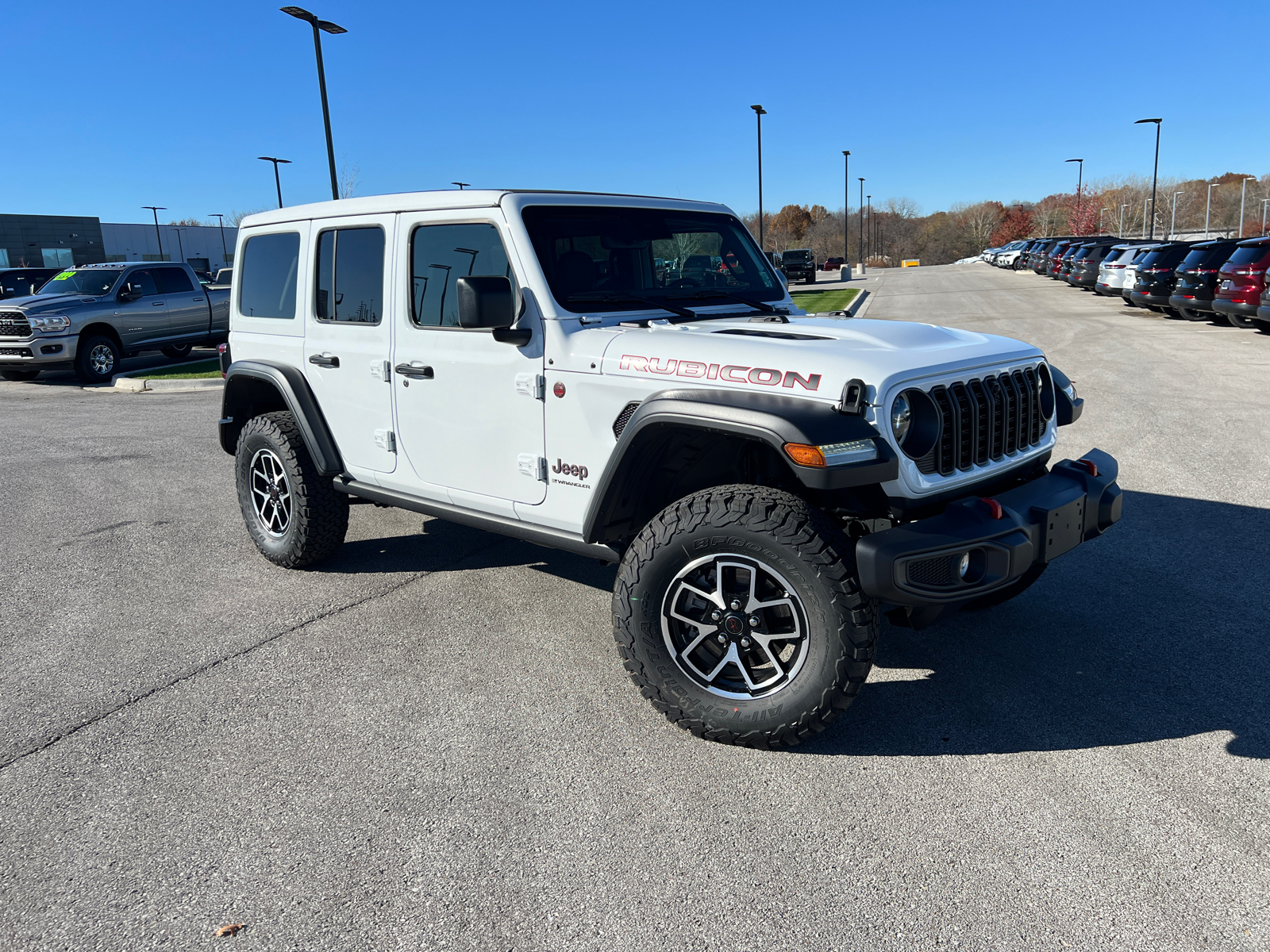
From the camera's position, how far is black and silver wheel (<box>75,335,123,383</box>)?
15812mm

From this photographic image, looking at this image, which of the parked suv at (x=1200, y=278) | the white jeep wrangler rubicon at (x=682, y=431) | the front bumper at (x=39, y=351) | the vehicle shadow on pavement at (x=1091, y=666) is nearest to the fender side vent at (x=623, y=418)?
the white jeep wrangler rubicon at (x=682, y=431)

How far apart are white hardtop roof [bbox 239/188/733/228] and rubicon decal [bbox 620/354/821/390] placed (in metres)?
1.05

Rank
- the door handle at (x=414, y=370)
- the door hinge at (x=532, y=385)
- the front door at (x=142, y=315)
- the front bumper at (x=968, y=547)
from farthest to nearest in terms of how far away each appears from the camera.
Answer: the front door at (x=142, y=315), the door handle at (x=414, y=370), the door hinge at (x=532, y=385), the front bumper at (x=968, y=547)

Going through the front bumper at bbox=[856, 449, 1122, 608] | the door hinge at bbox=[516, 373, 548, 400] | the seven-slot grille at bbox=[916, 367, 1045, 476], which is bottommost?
the front bumper at bbox=[856, 449, 1122, 608]

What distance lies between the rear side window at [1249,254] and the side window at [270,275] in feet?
53.6

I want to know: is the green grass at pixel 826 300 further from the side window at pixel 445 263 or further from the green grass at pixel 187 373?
the side window at pixel 445 263

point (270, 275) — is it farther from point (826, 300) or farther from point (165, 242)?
point (165, 242)

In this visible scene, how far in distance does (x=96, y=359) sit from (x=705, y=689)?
52.4 ft

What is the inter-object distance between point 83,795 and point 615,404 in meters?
2.31

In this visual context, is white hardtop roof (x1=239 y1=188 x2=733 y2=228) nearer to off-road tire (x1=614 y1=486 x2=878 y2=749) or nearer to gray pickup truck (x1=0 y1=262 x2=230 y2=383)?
off-road tire (x1=614 y1=486 x2=878 y2=749)

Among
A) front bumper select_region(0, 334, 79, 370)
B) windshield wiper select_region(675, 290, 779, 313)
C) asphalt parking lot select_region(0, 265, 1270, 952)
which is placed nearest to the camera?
asphalt parking lot select_region(0, 265, 1270, 952)

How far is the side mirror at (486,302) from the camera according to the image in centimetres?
364

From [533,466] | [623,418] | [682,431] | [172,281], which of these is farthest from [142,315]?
[682,431]

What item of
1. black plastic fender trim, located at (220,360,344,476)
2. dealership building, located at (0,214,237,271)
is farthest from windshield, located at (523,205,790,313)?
dealership building, located at (0,214,237,271)
